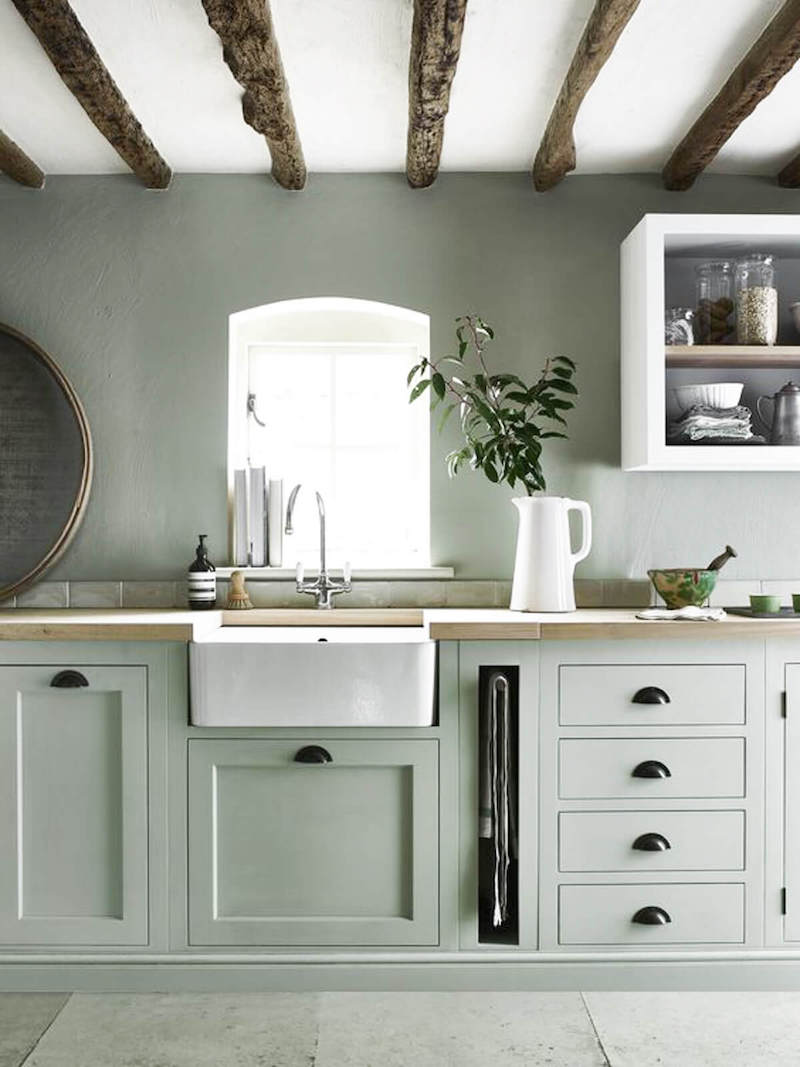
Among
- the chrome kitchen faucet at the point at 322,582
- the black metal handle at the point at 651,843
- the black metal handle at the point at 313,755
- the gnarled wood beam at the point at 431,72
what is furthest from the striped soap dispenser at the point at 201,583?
the black metal handle at the point at 651,843

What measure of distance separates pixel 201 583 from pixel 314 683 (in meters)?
0.75

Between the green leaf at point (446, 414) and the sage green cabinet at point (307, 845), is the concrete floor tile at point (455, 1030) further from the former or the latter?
the green leaf at point (446, 414)

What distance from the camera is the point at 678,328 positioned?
3068 mm

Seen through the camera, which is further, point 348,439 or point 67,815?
point 348,439

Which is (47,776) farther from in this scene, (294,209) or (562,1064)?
(294,209)

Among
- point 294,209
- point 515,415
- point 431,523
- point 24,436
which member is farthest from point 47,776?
point 294,209

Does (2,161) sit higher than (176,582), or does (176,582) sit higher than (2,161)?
(2,161)

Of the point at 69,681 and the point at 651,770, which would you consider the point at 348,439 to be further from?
the point at 651,770

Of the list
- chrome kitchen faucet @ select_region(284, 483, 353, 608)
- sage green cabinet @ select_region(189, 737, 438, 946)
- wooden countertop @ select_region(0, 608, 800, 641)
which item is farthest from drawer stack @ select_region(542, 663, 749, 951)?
chrome kitchen faucet @ select_region(284, 483, 353, 608)

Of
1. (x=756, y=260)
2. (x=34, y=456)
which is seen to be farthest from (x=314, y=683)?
(x=756, y=260)

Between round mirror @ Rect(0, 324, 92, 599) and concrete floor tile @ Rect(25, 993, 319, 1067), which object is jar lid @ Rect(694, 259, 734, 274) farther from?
concrete floor tile @ Rect(25, 993, 319, 1067)

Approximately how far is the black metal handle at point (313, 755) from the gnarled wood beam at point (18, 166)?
1985 millimetres

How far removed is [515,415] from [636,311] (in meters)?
0.50

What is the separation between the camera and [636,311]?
3.11 metres
